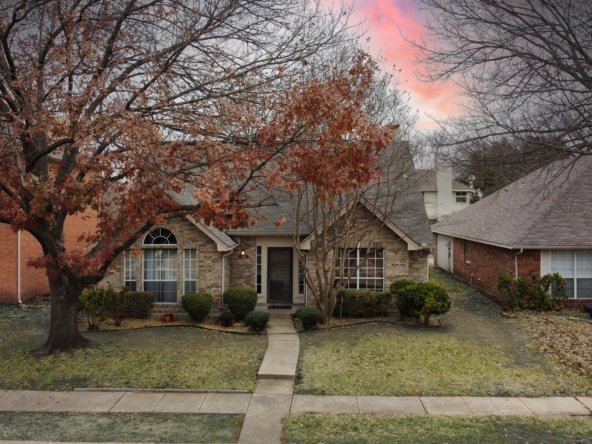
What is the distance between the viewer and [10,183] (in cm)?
1097

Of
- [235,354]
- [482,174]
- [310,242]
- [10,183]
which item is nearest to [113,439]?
[235,354]

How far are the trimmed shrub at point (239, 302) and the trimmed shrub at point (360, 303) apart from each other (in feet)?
9.85

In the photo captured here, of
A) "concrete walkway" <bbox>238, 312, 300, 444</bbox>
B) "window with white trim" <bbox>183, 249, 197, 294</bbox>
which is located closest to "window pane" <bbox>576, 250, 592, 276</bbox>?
"concrete walkway" <bbox>238, 312, 300, 444</bbox>

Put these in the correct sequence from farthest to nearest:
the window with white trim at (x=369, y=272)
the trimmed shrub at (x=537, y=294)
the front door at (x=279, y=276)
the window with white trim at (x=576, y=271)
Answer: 1. the front door at (x=279, y=276)
2. the window with white trim at (x=576, y=271)
3. the trimmed shrub at (x=537, y=294)
4. the window with white trim at (x=369, y=272)

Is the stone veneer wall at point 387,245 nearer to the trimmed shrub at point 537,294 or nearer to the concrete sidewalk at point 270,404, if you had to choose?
the trimmed shrub at point 537,294

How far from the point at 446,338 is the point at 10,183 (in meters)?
11.6

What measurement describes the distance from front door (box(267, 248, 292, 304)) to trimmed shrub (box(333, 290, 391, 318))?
2.72m

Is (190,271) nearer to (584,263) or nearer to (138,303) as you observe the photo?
(138,303)

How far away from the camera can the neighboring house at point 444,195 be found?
170 feet

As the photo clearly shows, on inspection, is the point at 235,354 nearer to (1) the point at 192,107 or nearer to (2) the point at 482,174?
(1) the point at 192,107

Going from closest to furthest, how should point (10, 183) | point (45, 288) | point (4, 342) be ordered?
point (10, 183)
point (4, 342)
point (45, 288)

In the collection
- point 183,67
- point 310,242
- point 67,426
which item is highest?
point 183,67

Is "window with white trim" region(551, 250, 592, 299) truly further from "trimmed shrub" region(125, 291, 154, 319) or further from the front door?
"trimmed shrub" region(125, 291, 154, 319)

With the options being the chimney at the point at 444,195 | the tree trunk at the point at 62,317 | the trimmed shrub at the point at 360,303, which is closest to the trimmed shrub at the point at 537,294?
the trimmed shrub at the point at 360,303
